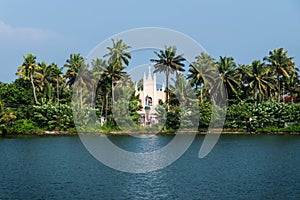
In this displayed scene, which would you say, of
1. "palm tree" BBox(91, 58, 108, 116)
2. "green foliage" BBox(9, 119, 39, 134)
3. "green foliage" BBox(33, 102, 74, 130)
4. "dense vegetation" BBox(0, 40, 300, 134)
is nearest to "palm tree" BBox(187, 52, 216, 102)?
"dense vegetation" BBox(0, 40, 300, 134)

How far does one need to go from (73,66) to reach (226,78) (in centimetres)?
2318

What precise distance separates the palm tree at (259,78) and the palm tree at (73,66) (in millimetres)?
25232

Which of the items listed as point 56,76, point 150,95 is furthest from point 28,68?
point 150,95

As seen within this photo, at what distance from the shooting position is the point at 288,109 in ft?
165

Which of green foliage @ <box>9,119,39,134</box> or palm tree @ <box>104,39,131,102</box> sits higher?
palm tree @ <box>104,39,131,102</box>

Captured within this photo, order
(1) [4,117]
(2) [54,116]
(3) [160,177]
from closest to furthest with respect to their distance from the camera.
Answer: (3) [160,177] < (1) [4,117] < (2) [54,116]

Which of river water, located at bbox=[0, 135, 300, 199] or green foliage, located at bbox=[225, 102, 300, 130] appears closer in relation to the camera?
river water, located at bbox=[0, 135, 300, 199]

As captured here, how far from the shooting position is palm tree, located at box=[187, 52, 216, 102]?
176ft

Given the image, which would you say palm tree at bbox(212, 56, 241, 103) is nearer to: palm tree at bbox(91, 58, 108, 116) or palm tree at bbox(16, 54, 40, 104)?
palm tree at bbox(91, 58, 108, 116)

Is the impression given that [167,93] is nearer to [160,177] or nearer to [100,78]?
[100,78]

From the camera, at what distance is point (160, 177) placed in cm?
2111

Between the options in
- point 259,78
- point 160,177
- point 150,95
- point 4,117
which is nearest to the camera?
point 160,177

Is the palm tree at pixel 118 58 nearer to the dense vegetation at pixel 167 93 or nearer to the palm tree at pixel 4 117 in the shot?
the dense vegetation at pixel 167 93

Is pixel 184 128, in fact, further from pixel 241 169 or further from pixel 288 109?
pixel 241 169
